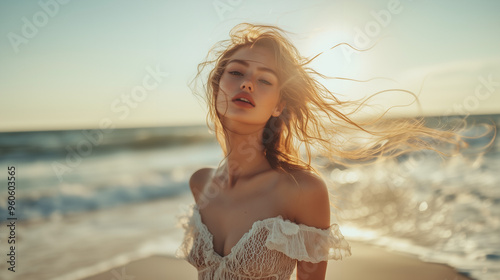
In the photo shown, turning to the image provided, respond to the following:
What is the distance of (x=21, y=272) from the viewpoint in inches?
185

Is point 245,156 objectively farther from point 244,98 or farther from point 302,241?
point 302,241

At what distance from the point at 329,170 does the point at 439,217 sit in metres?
7.27

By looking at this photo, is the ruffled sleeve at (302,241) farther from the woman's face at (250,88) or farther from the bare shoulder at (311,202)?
the woman's face at (250,88)

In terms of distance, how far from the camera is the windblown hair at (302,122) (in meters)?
2.60

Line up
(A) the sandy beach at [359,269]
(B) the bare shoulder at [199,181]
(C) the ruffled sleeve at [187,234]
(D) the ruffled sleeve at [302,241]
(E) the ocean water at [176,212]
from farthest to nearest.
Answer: (E) the ocean water at [176,212] → (A) the sandy beach at [359,269] → (B) the bare shoulder at [199,181] → (C) the ruffled sleeve at [187,234] → (D) the ruffled sleeve at [302,241]

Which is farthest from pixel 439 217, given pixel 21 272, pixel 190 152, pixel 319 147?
pixel 190 152

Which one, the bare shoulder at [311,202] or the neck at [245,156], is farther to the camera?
the neck at [245,156]

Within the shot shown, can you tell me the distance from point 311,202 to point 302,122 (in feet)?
2.29

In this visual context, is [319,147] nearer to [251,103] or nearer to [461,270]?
[251,103]

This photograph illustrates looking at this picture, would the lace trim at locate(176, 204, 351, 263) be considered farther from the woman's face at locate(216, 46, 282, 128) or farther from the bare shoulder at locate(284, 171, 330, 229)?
the woman's face at locate(216, 46, 282, 128)

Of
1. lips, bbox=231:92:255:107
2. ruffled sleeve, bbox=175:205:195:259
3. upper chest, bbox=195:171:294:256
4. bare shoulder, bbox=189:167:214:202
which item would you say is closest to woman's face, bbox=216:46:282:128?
lips, bbox=231:92:255:107

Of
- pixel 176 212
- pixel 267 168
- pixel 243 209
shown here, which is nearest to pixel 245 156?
pixel 267 168

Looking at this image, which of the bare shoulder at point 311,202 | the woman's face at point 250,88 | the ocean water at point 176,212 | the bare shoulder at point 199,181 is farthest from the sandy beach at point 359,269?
the woman's face at point 250,88

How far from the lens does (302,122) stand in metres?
2.74
